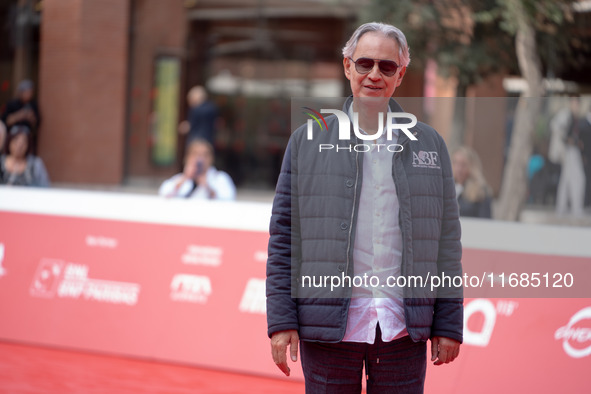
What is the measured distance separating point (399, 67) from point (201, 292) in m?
3.66

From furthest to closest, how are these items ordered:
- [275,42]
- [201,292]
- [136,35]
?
1. [275,42]
2. [136,35]
3. [201,292]

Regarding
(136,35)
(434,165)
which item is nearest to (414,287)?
(434,165)

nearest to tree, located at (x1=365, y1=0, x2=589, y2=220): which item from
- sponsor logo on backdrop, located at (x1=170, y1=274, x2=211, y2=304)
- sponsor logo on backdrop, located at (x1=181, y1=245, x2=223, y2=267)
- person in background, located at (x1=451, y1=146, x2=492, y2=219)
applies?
person in background, located at (x1=451, y1=146, x2=492, y2=219)

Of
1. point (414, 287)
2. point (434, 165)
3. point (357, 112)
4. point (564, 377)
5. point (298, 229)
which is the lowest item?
point (564, 377)

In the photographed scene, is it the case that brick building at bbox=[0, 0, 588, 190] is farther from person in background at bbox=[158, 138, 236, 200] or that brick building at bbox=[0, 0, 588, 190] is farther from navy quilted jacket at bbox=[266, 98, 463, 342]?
navy quilted jacket at bbox=[266, 98, 463, 342]

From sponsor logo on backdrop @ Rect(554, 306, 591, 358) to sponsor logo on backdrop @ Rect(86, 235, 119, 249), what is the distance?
3408 mm

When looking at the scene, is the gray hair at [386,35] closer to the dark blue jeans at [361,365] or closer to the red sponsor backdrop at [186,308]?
the dark blue jeans at [361,365]

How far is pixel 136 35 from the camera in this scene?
16.9 meters

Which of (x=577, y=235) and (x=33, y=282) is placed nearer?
(x=577, y=235)

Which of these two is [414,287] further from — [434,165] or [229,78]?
[229,78]

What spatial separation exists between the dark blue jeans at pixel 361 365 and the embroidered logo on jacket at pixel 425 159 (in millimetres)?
583

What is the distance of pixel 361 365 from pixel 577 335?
2.79 meters

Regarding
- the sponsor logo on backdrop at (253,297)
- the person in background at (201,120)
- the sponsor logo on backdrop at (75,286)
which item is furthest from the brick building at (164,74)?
the sponsor logo on backdrop at (253,297)

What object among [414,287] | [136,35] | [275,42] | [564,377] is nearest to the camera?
[414,287]
